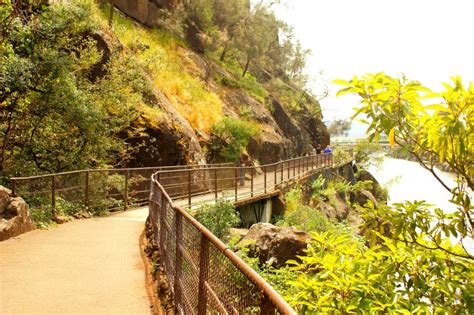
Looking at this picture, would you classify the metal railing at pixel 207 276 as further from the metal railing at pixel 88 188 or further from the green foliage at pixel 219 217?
the metal railing at pixel 88 188

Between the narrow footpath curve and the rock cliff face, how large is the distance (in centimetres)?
725

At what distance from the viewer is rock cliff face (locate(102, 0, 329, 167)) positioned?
17.2m

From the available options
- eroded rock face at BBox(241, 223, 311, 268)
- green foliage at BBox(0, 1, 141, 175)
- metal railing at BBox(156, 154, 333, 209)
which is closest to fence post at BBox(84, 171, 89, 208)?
green foliage at BBox(0, 1, 141, 175)

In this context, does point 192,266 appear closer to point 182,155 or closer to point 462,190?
point 462,190

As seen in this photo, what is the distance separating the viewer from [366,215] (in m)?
3.82

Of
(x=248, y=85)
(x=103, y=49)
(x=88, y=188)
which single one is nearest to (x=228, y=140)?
(x=103, y=49)

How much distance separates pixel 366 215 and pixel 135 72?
1365 cm

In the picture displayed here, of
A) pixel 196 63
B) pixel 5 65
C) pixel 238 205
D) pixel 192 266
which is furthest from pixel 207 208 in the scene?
pixel 196 63

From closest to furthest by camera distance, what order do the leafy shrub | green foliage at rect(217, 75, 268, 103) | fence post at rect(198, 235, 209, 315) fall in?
1. fence post at rect(198, 235, 209, 315)
2. the leafy shrub
3. green foliage at rect(217, 75, 268, 103)

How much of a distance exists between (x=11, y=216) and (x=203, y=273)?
6.92 m

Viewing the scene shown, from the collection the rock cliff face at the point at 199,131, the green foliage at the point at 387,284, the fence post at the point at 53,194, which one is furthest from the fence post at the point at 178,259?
the rock cliff face at the point at 199,131

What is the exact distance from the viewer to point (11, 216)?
28.9 ft

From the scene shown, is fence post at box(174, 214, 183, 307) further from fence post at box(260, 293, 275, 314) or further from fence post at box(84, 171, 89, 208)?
fence post at box(84, 171, 89, 208)

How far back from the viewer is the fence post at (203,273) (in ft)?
11.2
